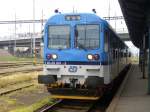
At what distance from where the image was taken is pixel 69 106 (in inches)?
585

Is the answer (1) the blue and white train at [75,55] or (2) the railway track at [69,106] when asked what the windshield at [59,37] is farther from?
(2) the railway track at [69,106]

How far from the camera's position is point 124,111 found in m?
12.1

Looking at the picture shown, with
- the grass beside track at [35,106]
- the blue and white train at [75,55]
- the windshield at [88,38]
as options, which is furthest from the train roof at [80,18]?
the grass beside track at [35,106]

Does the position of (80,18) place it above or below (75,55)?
above

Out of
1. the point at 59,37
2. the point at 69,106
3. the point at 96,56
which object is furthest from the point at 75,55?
the point at 69,106

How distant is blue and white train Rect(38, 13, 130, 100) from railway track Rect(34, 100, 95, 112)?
0.41 meters

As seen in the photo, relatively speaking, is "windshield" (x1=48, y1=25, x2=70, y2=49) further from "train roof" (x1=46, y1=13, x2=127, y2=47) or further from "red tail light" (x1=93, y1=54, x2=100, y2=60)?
"red tail light" (x1=93, y1=54, x2=100, y2=60)

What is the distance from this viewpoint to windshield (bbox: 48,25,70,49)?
14570 mm

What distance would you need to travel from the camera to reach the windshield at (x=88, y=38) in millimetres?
14336

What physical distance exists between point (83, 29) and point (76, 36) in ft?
1.12

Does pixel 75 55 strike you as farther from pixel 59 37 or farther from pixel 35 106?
pixel 35 106

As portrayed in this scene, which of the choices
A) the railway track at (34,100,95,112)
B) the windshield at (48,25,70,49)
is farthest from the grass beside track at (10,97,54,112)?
the windshield at (48,25,70,49)

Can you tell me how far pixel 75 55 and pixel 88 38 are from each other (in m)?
0.74

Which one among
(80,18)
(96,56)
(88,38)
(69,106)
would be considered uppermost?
(80,18)
